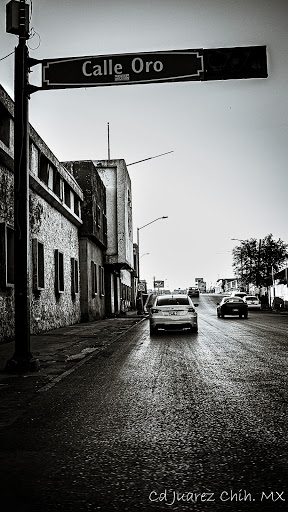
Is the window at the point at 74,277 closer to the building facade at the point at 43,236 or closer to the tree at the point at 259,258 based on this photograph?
the building facade at the point at 43,236

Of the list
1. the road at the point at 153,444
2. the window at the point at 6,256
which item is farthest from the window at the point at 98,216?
the road at the point at 153,444

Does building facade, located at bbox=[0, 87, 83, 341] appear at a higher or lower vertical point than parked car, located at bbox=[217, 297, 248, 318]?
higher

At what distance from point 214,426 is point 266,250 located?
246ft

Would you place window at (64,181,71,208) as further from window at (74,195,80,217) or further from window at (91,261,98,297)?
window at (91,261,98,297)

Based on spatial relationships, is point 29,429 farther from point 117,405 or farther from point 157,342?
point 157,342

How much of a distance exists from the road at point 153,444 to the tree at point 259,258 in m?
69.9

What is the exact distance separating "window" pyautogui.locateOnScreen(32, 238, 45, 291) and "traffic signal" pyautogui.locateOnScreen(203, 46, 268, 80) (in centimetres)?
1198

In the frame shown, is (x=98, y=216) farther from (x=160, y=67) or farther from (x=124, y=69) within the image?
(x=160, y=67)

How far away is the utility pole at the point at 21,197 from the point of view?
10.3 meters

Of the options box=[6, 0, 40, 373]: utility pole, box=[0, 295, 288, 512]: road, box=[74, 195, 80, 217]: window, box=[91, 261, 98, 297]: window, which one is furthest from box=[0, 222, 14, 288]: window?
box=[91, 261, 98, 297]: window

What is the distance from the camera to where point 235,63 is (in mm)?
9766

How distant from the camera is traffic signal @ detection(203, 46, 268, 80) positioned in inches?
381

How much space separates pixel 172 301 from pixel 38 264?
5.09 metres

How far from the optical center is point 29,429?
5.96 m
